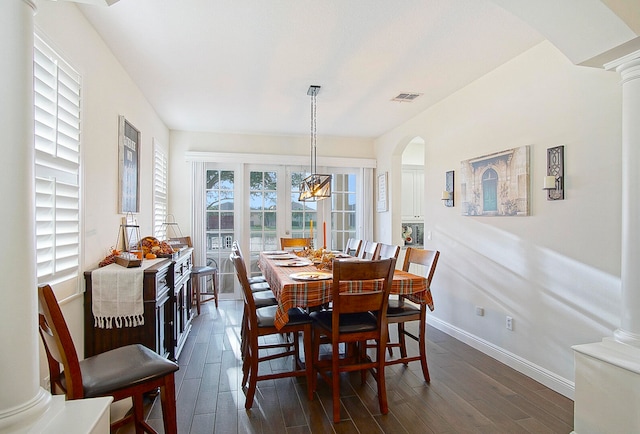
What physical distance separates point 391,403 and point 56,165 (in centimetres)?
262

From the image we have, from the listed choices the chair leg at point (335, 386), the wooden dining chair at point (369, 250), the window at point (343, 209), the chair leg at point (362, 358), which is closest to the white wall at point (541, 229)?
the wooden dining chair at point (369, 250)

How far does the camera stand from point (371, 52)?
294 centimetres

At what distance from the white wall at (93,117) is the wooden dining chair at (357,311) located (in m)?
1.67

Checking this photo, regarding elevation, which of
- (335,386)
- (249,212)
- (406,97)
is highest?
(406,97)

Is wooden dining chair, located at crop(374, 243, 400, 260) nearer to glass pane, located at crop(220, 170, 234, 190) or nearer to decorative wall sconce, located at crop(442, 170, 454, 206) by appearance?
decorative wall sconce, located at crop(442, 170, 454, 206)

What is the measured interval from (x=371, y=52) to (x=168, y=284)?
2.61 m

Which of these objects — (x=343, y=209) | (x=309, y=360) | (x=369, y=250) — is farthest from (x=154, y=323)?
(x=343, y=209)

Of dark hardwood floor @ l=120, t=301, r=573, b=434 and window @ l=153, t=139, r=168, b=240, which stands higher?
window @ l=153, t=139, r=168, b=240

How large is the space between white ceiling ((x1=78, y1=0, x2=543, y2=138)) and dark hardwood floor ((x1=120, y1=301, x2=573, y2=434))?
105 inches

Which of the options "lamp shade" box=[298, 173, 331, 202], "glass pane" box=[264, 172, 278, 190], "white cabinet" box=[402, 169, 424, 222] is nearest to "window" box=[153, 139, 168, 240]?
"glass pane" box=[264, 172, 278, 190]

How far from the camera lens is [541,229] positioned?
2801mm

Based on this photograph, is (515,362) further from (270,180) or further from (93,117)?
(270,180)

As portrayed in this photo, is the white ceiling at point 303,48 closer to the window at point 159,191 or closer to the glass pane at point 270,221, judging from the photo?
the window at point 159,191

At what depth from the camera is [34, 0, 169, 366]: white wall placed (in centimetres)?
216
